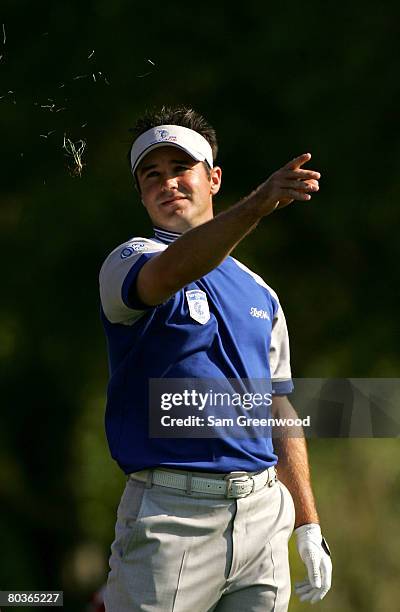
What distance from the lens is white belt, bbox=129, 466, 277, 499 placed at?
316cm

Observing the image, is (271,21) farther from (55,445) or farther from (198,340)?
(198,340)

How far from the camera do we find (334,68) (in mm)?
5992

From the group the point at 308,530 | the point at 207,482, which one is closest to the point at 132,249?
the point at 207,482

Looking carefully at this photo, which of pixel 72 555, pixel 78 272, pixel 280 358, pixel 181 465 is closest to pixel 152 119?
pixel 280 358

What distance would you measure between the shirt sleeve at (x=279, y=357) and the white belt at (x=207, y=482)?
442 millimetres

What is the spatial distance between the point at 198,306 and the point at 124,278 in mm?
233

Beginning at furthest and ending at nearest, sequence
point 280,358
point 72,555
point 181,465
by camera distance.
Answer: point 72,555 → point 280,358 → point 181,465

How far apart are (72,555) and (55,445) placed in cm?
52

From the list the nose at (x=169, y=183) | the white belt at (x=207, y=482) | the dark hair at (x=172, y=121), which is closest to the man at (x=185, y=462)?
the white belt at (x=207, y=482)

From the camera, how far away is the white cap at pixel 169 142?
3.56m

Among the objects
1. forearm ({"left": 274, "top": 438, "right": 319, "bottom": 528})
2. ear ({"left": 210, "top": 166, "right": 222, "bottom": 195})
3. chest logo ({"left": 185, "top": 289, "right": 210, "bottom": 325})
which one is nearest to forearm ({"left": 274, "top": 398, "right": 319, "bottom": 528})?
forearm ({"left": 274, "top": 438, "right": 319, "bottom": 528})

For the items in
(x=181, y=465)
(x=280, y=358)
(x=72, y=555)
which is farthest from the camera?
(x=72, y=555)

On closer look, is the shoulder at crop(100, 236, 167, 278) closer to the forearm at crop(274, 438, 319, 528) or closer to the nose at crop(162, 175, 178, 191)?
the nose at crop(162, 175, 178, 191)

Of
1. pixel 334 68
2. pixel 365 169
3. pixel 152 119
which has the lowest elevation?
pixel 152 119
